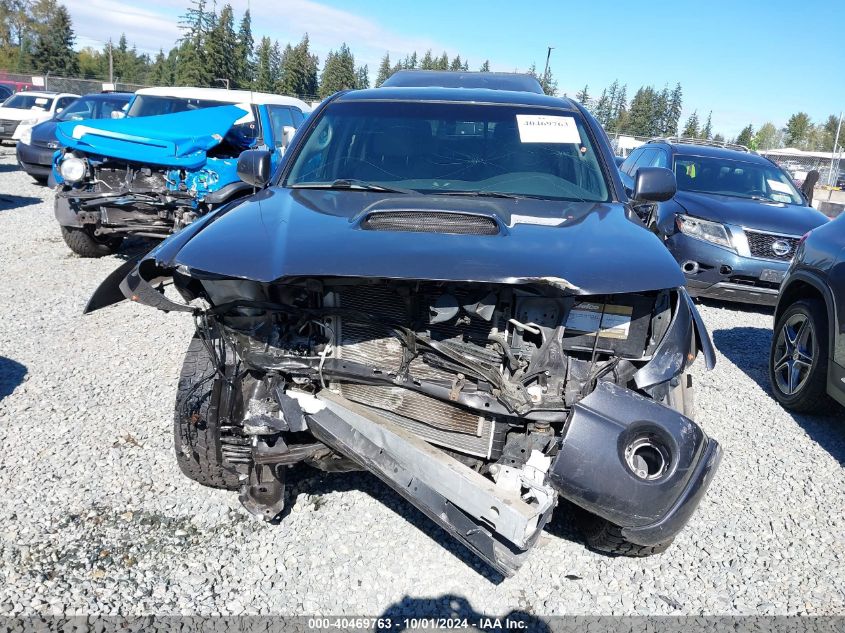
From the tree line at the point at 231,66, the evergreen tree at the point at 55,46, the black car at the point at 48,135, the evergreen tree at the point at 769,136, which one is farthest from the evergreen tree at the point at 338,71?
the black car at the point at 48,135

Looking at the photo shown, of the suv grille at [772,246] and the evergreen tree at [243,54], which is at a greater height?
the evergreen tree at [243,54]

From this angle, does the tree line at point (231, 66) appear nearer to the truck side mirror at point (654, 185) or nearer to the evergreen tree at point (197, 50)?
the evergreen tree at point (197, 50)

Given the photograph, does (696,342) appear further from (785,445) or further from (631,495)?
(785,445)

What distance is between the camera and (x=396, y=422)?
2697mm

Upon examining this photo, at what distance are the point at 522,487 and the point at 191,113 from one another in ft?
20.0

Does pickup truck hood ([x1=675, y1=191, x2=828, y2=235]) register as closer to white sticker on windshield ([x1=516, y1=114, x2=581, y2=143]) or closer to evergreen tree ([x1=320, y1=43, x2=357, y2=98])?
white sticker on windshield ([x1=516, y1=114, x2=581, y2=143])

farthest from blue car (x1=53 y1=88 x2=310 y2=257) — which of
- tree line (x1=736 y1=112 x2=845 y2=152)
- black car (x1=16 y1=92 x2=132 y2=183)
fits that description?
tree line (x1=736 y1=112 x2=845 y2=152)

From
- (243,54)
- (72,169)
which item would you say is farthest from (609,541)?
(243,54)

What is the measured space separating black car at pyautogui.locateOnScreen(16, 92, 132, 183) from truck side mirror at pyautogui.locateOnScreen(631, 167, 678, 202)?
1158 cm

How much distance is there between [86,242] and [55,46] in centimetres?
7299

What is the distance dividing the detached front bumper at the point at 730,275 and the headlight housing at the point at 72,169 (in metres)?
6.21

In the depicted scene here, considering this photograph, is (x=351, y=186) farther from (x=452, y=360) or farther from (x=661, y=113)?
(x=661, y=113)

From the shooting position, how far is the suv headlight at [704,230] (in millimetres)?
7113

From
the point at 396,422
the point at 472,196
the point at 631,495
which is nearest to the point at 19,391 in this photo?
the point at 396,422
